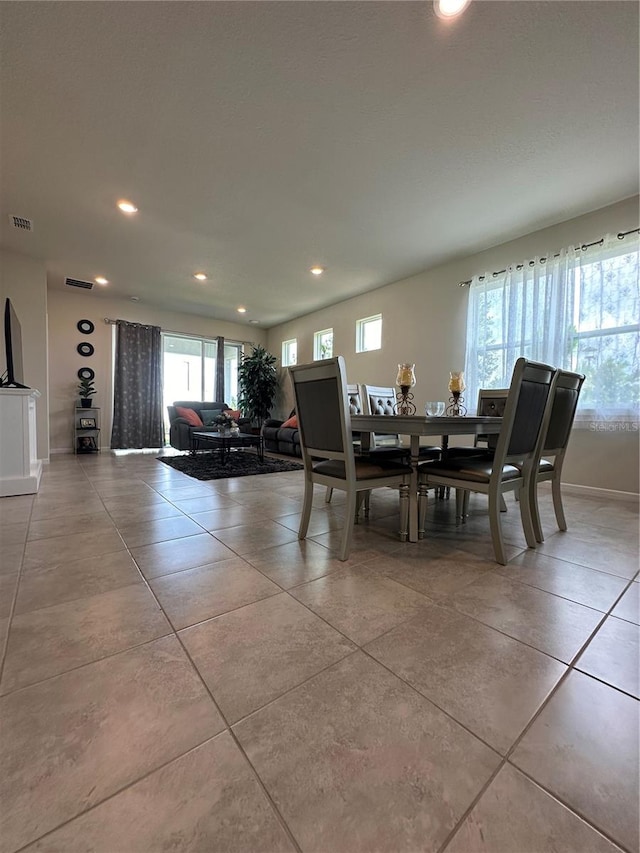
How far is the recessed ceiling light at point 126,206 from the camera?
313 cm

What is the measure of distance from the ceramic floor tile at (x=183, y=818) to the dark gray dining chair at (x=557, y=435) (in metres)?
1.97

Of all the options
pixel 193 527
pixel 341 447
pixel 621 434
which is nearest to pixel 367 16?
pixel 341 447

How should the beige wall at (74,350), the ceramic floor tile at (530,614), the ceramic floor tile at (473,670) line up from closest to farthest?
the ceramic floor tile at (473,670) → the ceramic floor tile at (530,614) → the beige wall at (74,350)

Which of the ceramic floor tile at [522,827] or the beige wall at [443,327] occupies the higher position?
the beige wall at [443,327]

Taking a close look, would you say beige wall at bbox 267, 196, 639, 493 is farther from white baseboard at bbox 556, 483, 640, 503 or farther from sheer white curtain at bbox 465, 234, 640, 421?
sheer white curtain at bbox 465, 234, 640, 421

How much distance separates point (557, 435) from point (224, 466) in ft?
11.9

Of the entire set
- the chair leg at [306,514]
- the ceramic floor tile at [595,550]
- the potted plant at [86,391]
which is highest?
the potted plant at [86,391]

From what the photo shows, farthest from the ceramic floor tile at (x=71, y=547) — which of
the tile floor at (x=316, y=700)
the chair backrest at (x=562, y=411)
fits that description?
the chair backrest at (x=562, y=411)

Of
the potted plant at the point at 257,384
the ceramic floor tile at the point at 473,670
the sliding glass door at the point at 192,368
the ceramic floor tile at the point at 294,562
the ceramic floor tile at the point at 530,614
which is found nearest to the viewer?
the ceramic floor tile at the point at 473,670

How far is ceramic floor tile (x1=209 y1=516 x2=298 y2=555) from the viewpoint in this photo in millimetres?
1932

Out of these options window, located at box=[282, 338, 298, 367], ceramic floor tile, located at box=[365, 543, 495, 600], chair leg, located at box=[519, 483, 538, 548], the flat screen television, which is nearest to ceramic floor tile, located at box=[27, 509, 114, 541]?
the flat screen television

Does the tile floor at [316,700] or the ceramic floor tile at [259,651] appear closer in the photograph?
the tile floor at [316,700]

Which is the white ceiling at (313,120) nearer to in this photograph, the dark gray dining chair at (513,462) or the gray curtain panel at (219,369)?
the dark gray dining chair at (513,462)

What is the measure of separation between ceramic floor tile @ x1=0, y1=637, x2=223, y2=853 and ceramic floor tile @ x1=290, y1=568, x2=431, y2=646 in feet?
1.63
